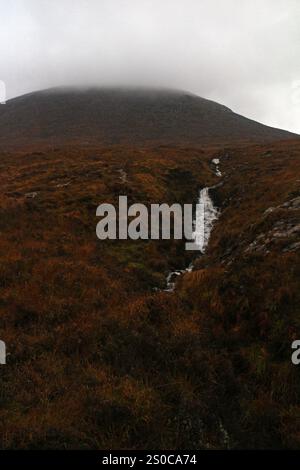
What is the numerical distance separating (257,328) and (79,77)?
18994 centimetres

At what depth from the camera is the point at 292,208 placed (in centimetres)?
1806

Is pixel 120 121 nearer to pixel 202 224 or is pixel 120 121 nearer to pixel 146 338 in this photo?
pixel 202 224

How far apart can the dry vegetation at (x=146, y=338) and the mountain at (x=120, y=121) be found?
200 ft

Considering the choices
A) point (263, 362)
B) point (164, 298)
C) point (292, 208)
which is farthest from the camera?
point (292, 208)

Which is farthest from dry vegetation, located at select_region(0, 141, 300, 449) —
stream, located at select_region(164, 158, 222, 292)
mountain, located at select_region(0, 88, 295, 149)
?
mountain, located at select_region(0, 88, 295, 149)

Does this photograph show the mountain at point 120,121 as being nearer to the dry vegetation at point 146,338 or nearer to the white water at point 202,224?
the white water at point 202,224

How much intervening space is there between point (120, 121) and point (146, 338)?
10269 centimetres

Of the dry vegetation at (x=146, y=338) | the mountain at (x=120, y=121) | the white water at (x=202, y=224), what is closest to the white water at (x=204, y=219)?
the white water at (x=202, y=224)

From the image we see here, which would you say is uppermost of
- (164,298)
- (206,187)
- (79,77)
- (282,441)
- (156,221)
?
(79,77)

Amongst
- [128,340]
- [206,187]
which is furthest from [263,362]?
[206,187]

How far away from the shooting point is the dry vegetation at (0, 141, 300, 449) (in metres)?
6.88

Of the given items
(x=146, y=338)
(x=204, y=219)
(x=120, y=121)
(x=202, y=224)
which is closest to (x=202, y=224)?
(x=202, y=224)

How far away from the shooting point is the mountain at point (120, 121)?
3410 inches

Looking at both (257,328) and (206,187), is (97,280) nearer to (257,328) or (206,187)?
(257,328)
